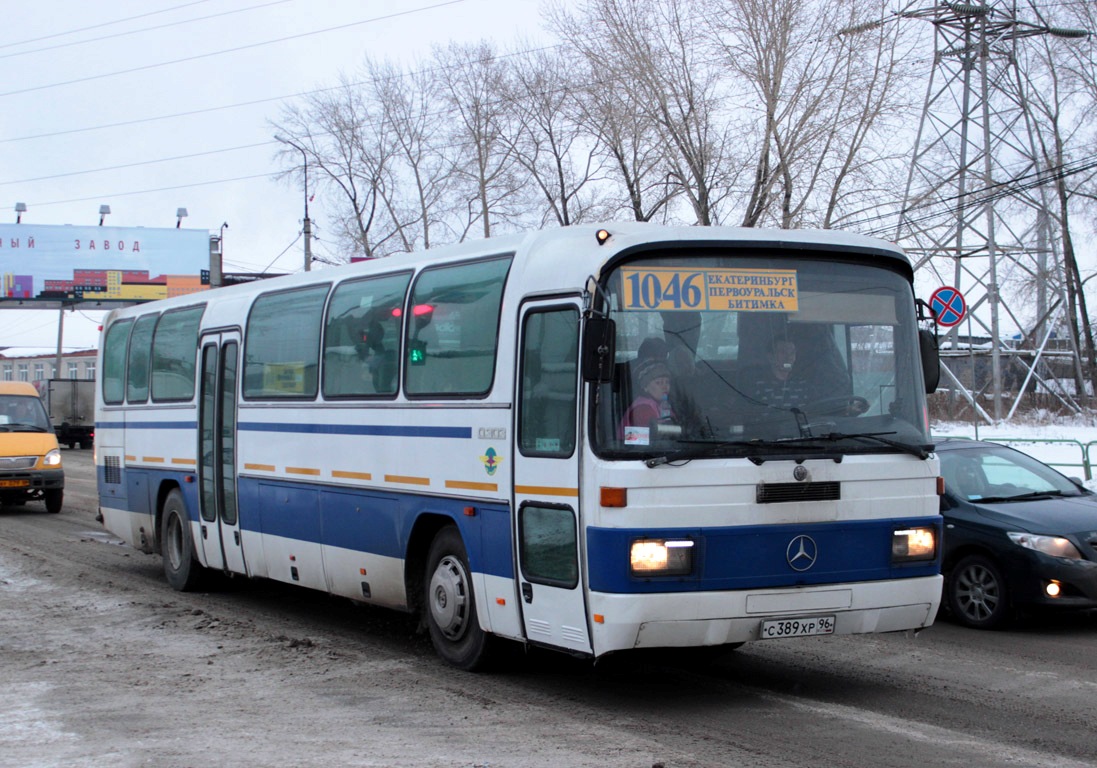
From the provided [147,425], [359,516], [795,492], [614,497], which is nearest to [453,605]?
[359,516]

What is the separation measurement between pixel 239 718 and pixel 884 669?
14.4 feet

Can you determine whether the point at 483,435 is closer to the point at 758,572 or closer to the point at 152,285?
the point at 758,572

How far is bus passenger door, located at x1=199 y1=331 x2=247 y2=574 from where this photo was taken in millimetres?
12352

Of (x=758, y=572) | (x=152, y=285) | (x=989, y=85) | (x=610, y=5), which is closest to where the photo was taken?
(x=758, y=572)

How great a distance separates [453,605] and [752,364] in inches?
112

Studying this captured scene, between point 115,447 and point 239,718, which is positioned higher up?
point 115,447

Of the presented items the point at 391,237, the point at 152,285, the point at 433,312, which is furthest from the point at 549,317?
the point at 152,285

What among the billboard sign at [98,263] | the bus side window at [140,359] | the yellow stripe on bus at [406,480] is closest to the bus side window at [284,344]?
the yellow stripe on bus at [406,480]

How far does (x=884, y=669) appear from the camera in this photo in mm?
8984

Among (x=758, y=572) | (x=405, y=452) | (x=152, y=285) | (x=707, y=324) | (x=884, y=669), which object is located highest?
(x=152, y=285)

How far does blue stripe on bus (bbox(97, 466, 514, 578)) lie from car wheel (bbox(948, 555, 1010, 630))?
4565mm

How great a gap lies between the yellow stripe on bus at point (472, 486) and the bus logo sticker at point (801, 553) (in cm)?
196

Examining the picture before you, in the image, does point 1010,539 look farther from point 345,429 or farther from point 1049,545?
point 345,429

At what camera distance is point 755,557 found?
746 cm
